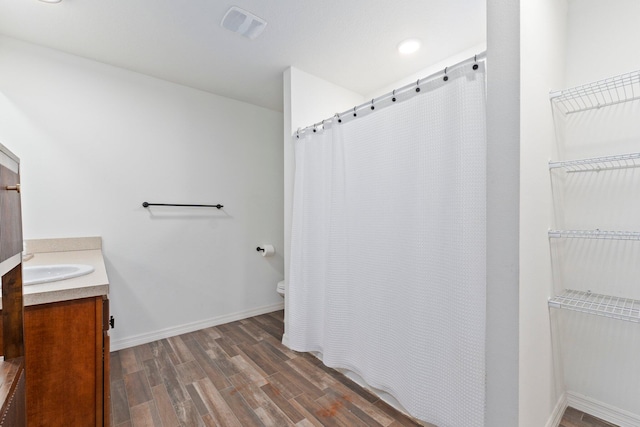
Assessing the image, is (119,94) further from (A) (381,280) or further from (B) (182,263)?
(A) (381,280)

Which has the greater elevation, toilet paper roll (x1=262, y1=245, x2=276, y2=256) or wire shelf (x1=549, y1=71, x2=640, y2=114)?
wire shelf (x1=549, y1=71, x2=640, y2=114)

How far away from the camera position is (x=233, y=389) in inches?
68.7

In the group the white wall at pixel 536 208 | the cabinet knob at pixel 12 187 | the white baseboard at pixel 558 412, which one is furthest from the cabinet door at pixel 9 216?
the white baseboard at pixel 558 412

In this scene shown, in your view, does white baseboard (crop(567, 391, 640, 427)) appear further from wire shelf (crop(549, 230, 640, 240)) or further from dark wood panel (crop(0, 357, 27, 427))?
dark wood panel (crop(0, 357, 27, 427))

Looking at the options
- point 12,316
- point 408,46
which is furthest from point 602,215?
point 12,316

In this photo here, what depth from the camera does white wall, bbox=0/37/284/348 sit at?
199 centimetres

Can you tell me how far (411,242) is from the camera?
1492 mm

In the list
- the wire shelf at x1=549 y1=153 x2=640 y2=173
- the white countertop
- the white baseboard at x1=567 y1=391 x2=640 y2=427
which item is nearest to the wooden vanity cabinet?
the white countertop

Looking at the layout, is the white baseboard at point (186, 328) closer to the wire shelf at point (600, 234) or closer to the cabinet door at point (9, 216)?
the cabinet door at point (9, 216)

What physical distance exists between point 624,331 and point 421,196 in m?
1.28

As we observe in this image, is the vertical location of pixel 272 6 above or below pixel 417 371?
above

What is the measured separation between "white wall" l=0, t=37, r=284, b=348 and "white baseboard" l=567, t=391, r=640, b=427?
252 cm

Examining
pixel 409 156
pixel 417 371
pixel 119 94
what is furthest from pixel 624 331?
pixel 119 94

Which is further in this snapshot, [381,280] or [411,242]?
[381,280]
